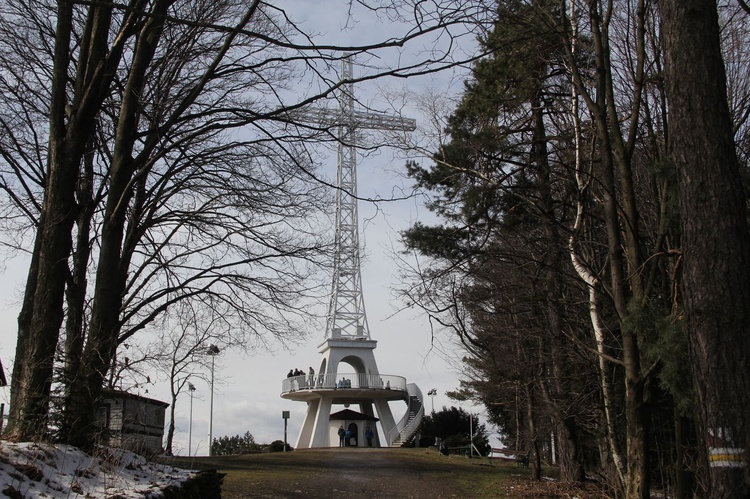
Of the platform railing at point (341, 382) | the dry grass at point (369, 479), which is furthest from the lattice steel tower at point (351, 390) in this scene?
the dry grass at point (369, 479)

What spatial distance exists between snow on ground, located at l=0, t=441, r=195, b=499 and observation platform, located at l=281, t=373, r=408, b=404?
36.1 metres

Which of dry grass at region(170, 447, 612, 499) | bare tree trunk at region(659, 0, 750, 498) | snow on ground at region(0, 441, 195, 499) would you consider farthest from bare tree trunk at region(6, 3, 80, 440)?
bare tree trunk at region(659, 0, 750, 498)

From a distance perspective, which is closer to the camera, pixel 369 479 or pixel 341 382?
pixel 369 479

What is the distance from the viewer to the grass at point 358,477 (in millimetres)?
14789

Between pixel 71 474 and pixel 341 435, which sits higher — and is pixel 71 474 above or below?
below

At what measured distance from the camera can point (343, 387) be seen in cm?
4306

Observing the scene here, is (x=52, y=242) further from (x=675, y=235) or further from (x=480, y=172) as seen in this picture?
(x=675, y=235)

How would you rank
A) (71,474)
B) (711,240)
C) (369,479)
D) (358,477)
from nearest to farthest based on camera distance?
(711,240) < (71,474) < (369,479) < (358,477)

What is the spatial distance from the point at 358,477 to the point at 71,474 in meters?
12.5

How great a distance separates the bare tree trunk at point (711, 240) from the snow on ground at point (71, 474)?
4510mm

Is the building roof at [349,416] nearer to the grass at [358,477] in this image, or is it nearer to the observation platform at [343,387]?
the observation platform at [343,387]

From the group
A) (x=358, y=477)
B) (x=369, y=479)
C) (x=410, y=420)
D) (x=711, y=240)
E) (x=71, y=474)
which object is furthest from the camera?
(x=410, y=420)

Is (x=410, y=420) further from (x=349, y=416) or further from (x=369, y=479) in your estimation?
(x=369, y=479)

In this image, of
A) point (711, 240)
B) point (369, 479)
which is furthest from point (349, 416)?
point (711, 240)
